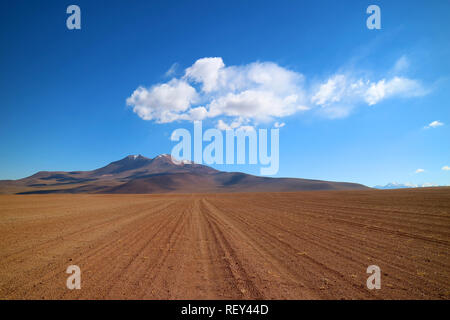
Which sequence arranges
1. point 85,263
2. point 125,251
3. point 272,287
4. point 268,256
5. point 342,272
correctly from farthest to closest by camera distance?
point 125,251 → point 268,256 → point 85,263 → point 342,272 → point 272,287

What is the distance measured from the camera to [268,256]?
304 inches

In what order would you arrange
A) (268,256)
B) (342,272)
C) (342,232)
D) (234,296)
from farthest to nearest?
(342,232) < (268,256) < (342,272) < (234,296)

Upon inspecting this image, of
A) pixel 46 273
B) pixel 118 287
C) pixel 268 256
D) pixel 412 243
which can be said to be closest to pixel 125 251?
Answer: pixel 46 273

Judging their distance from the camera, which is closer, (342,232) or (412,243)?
(412,243)

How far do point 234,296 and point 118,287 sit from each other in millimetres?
2730

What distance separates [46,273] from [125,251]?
8.19ft

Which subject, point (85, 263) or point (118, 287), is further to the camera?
point (85, 263)

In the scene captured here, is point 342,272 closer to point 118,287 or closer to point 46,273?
point 118,287

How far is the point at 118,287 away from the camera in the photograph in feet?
17.5
